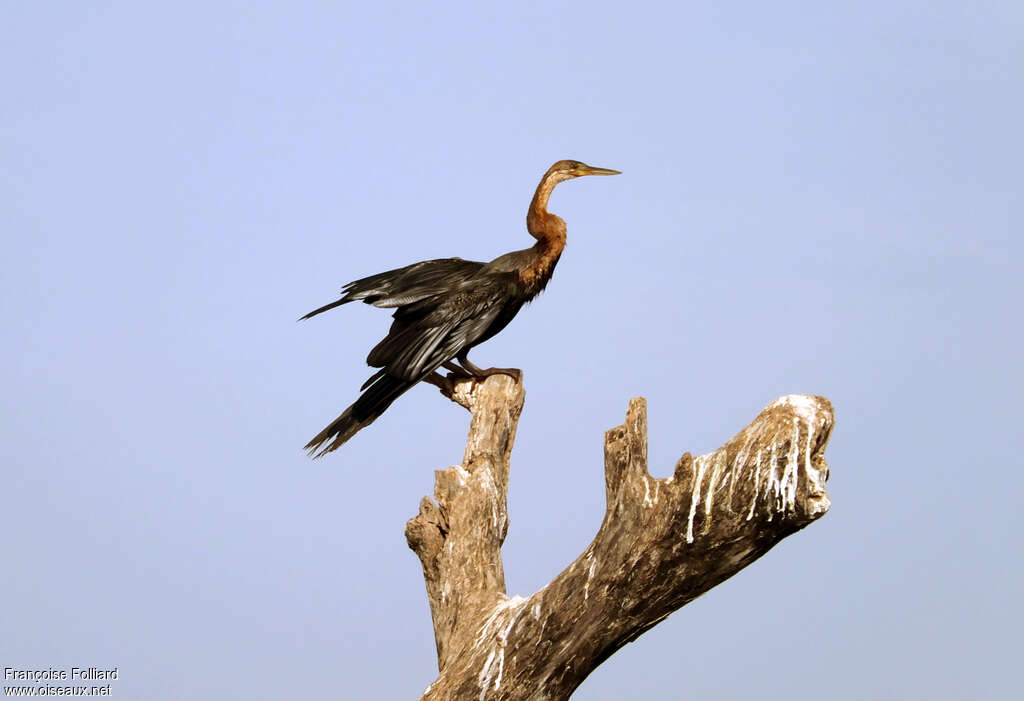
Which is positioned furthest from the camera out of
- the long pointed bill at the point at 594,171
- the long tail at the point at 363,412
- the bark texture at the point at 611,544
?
the long pointed bill at the point at 594,171

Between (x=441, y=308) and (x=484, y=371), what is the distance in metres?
0.44

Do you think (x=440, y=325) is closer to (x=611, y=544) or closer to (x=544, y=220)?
(x=544, y=220)

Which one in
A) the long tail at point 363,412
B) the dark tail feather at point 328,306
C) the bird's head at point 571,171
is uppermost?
the bird's head at point 571,171

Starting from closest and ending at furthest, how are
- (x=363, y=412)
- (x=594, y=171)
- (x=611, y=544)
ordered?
(x=611, y=544) → (x=363, y=412) → (x=594, y=171)

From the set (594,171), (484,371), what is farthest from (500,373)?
(594,171)

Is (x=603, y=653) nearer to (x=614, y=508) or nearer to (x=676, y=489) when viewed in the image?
(x=614, y=508)

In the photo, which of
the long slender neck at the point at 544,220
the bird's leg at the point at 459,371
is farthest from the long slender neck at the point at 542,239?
the bird's leg at the point at 459,371

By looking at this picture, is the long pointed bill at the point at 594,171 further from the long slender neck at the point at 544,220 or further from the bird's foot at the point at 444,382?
the bird's foot at the point at 444,382

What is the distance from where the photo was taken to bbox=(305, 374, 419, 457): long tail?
654cm

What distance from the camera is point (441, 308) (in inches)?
267

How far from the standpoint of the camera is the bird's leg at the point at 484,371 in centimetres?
669

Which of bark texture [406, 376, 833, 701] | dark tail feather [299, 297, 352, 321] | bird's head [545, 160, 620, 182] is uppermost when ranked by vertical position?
bird's head [545, 160, 620, 182]

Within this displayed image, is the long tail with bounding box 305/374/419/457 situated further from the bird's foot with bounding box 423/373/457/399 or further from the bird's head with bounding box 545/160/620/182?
the bird's head with bounding box 545/160/620/182

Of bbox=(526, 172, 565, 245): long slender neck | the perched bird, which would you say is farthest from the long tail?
bbox=(526, 172, 565, 245): long slender neck
